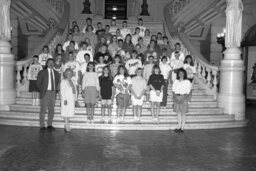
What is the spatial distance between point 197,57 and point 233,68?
5.85 feet

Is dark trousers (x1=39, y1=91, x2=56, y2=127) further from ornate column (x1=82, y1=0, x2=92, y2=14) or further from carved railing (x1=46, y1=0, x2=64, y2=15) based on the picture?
ornate column (x1=82, y1=0, x2=92, y2=14)

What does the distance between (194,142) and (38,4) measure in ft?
39.1

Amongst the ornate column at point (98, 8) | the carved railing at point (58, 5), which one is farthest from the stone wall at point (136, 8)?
the carved railing at point (58, 5)

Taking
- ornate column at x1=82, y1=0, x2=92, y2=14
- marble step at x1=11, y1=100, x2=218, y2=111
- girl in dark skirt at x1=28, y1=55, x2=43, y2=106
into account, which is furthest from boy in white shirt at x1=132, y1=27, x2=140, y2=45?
ornate column at x1=82, y1=0, x2=92, y2=14

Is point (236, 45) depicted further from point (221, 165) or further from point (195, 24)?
point (195, 24)

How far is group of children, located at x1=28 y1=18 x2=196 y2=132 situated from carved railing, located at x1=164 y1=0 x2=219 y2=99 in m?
1.02

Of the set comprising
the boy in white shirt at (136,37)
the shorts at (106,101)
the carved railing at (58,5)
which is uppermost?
the carved railing at (58,5)

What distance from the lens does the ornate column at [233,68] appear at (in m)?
11.5

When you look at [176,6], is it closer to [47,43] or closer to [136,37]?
[136,37]

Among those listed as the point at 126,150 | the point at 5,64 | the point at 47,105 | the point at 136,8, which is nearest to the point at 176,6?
the point at 136,8

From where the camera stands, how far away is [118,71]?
33.3ft

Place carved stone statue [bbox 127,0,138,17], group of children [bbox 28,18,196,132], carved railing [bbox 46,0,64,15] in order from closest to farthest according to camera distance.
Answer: group of children [bbox 28,18,196,132], carved railing [bbox 46,0,64,15], carved stone statue [bbox 127,0,138,17]

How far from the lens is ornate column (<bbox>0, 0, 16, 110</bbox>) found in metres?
11.4

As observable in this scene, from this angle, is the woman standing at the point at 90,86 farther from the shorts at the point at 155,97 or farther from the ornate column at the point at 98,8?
the ornate column at the point at 98,8
